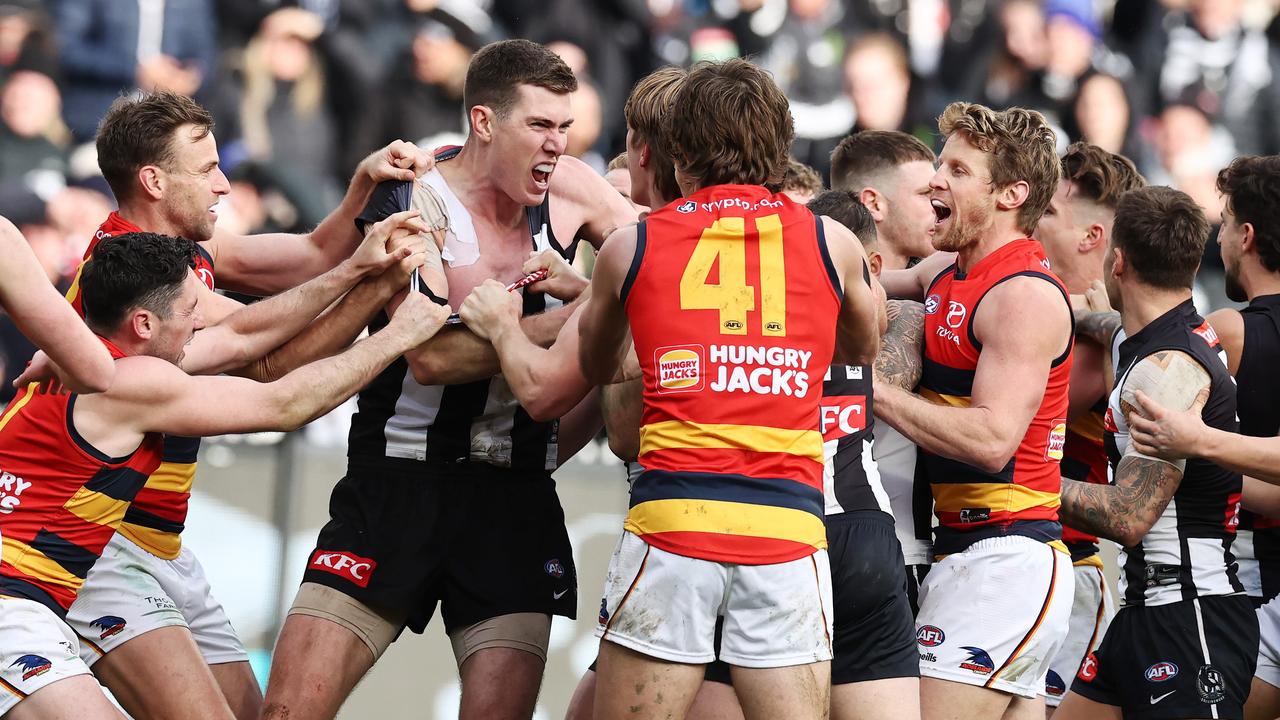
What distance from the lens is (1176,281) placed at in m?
5.50

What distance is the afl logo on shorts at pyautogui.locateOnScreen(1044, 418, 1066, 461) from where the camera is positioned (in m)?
5.12

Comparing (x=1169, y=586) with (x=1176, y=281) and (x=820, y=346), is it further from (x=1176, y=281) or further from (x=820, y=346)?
(x=820, y=346)

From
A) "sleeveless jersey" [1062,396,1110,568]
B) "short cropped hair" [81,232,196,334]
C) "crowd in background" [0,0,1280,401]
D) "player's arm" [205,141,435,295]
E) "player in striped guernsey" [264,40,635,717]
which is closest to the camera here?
"short cropped hair" [81,232,196,334]

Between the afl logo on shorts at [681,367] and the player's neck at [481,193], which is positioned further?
the player's neck at [481,193]

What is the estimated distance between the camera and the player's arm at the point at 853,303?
4113mm

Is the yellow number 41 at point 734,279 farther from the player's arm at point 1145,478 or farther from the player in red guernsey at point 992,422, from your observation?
the player's arm at point 1145,478

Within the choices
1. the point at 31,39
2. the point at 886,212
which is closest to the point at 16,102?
the point at 31,39

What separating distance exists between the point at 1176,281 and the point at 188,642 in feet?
13.4

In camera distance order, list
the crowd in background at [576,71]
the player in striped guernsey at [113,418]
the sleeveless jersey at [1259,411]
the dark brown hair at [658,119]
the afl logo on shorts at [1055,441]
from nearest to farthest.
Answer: the dark brown hair at [658,119] → the player in striped guernsey at [113,418] → the afl logo on shorts at [1055,441] → the sleeveless jersey at [1259,411] → the crowd in background at [576,71]

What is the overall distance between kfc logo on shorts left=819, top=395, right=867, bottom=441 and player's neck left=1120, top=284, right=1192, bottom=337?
1451 mm

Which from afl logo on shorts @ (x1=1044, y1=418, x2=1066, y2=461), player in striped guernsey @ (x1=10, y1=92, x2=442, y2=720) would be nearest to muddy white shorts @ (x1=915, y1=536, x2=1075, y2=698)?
afl logo on shorts @ (x1=1044, y1=418, x2=1066, y2=461)

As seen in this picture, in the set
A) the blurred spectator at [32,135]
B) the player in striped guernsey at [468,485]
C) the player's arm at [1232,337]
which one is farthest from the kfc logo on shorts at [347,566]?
the blurred spectator at [32,135]

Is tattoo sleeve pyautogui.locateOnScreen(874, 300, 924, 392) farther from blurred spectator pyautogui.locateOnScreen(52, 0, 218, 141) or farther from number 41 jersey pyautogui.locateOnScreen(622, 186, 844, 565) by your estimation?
blurred spectator pyautogui.locateOnScreen(52, 0, 218, 141)

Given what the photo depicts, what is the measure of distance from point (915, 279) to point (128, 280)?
10.5 ft
